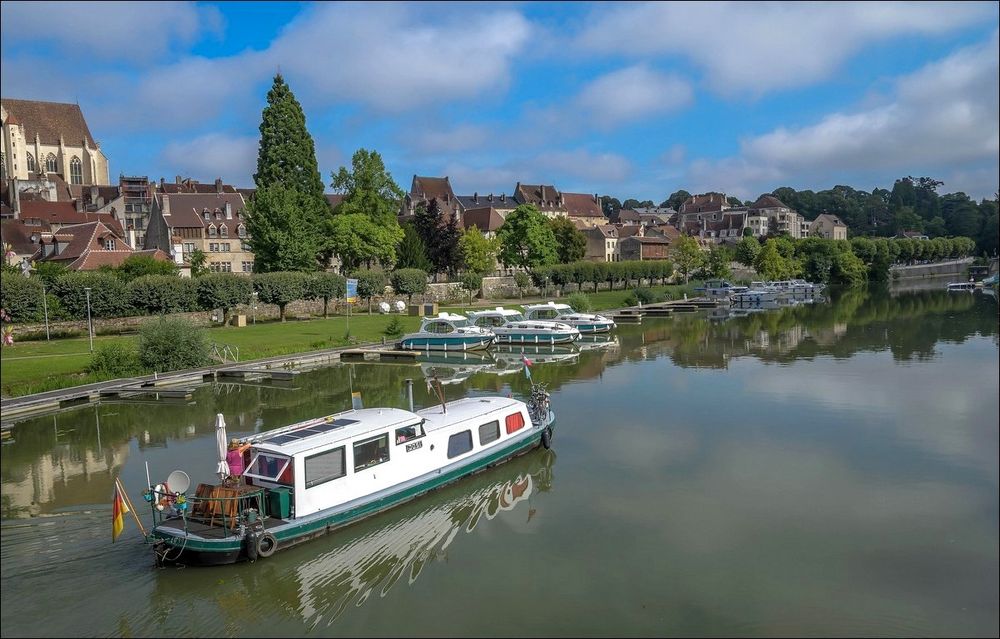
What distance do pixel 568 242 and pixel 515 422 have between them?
76.5 m

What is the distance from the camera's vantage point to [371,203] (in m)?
71.6

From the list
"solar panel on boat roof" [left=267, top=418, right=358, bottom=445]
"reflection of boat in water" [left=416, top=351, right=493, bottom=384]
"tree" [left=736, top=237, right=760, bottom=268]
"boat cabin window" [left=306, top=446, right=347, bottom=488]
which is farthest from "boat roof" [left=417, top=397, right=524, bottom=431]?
"tree" [left=736, top=237, right=760, bottom=268]

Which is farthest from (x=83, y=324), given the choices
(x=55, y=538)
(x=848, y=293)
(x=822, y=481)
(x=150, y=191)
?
(x=848, y=293)

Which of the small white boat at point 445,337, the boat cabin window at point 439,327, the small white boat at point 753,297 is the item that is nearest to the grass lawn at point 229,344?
the small white boat at point 445,337

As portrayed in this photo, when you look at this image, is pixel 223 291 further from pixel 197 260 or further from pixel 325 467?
pixel 325 467

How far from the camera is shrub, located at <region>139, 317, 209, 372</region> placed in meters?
35.2

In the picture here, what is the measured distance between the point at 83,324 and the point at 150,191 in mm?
75530

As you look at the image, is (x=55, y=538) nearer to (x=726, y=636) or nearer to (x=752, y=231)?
(x=726, y=636)

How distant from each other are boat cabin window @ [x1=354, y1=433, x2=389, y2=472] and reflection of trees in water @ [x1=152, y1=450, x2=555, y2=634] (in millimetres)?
1287

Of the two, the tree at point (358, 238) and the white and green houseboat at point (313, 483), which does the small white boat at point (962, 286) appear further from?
the white and green houseboat at point (313, 483)

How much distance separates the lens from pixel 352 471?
52.6 ft

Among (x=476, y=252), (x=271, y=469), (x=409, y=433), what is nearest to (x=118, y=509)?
(x=271, y=469)

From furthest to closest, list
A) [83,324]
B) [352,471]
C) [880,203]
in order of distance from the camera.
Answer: [880,203] → [83,324] → [352,471]

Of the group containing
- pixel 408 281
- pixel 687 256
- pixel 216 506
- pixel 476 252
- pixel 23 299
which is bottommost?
pixel 216 506
